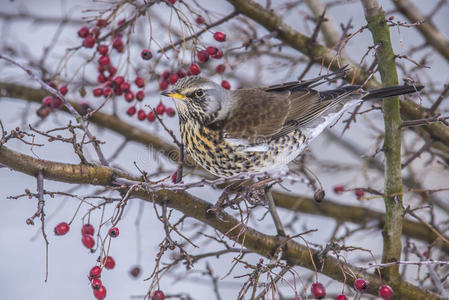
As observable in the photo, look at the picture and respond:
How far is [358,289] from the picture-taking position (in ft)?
4.70

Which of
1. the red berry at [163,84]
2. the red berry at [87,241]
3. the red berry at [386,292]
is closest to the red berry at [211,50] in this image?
the red berry at [163,84]

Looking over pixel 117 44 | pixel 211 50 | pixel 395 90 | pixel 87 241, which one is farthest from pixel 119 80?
pixel 395 90

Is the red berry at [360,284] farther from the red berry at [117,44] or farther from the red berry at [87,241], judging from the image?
the red berry at [117,44]

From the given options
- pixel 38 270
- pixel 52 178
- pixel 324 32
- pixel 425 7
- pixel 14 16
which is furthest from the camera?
pixel 425 7

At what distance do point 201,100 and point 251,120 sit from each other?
220 mm

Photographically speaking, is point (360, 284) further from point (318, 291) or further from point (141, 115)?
point (141, 115)

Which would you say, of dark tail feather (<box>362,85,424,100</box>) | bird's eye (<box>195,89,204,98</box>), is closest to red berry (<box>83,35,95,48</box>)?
bird's eye (<box>195,89,204,98</box>)

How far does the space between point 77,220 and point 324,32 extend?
2017 mm

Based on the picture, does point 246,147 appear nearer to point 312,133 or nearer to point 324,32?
point 312,133

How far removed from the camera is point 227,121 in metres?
1.88

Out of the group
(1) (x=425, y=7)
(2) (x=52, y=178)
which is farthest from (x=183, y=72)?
(1) (x=425, y=7)

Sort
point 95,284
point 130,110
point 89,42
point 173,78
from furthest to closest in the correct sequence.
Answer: point 130,110
point 173,78
point 89,42
point 95,284

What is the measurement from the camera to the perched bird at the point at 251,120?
1.81 metres

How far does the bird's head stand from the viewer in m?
1.75
